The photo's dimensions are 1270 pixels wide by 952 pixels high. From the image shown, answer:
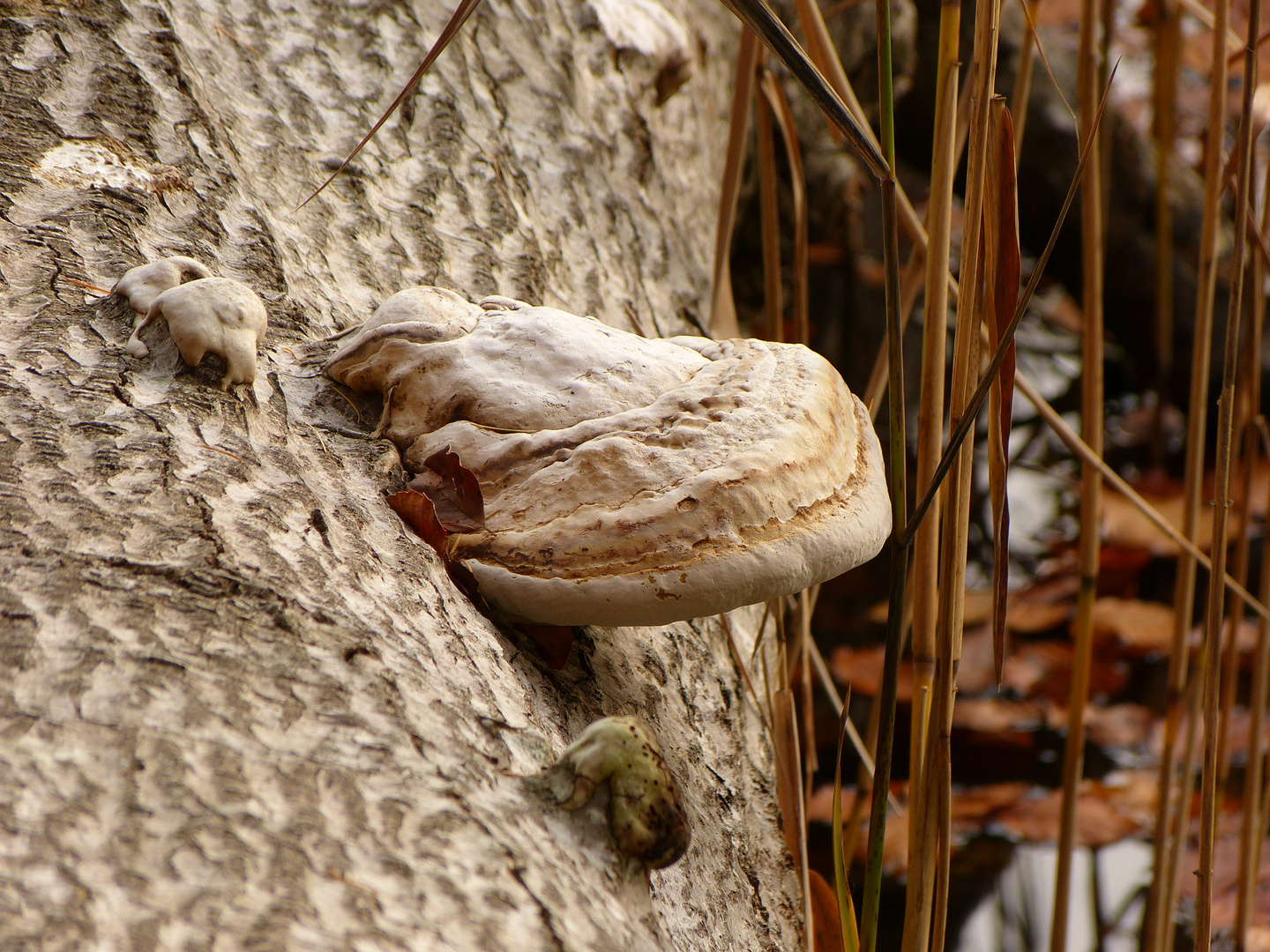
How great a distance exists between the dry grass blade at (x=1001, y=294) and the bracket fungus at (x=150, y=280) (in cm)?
75

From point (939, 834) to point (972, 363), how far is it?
1.51 ft

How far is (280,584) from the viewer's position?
2.30 feet

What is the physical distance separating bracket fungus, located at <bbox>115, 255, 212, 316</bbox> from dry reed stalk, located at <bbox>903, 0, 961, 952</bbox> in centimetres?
70

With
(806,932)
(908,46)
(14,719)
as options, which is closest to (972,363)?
(806,932)

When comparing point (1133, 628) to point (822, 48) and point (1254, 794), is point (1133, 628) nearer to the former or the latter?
point (1254, 794)

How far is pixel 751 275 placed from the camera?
3158 millimetres

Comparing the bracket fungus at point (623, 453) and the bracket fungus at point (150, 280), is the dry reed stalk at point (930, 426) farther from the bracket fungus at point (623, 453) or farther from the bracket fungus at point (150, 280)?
the bracket fungus at point (150, 280)

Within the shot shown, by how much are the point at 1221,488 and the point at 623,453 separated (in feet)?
2.34

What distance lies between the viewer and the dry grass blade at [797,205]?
128 cm

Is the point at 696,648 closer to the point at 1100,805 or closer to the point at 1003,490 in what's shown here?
the point at 1003,490

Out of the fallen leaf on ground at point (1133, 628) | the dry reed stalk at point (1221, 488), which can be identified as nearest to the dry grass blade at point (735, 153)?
the dry reed stalk at point (1221, 488)

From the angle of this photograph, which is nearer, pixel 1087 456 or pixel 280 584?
pixel 280 584

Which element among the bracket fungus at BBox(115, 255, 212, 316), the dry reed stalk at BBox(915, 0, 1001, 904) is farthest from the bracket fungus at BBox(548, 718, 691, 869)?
the bracket fungus at BBox(115, 255, 212, 316)

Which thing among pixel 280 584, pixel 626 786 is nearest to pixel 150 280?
pixel 280 584
